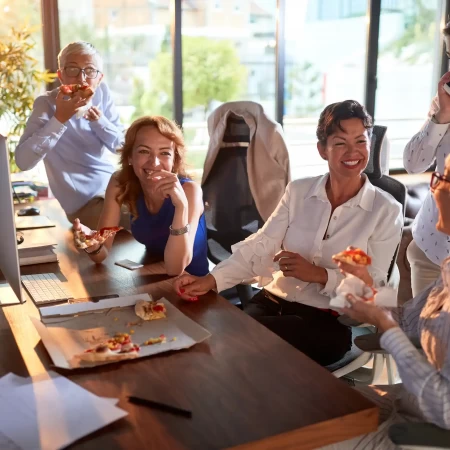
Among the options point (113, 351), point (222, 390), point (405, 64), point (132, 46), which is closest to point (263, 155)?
point (113, 351)

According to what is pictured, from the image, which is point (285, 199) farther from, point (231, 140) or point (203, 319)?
point (231, 140)

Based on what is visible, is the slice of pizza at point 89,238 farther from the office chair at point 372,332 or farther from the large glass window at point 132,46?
the large glass window at point 132,46

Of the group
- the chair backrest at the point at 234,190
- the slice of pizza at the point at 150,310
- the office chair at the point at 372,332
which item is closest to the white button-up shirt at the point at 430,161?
the office chair at the point at 372,332

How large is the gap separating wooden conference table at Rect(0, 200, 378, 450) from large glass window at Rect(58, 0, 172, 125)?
4514 millimetres

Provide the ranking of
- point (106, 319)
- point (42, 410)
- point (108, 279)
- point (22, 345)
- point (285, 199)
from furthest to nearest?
1. point (285, 199)
2. point (108, 279)
3. point (106, 319)
4. point (22, 345)
5. point (42, 410)

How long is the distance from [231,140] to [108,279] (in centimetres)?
139

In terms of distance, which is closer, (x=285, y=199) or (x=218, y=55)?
(x=285, y=199)

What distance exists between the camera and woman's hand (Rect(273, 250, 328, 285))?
2.10 m

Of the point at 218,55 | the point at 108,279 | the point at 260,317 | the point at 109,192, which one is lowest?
the point at 260,317

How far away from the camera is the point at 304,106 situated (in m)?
6.94

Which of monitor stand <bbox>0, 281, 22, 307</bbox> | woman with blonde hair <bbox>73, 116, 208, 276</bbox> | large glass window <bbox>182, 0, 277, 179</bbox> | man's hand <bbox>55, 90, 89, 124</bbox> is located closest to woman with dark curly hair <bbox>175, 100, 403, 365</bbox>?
woman with blonde hair <bbox>73, 116, 208, 276</bbox>

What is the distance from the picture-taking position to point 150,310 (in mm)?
1765

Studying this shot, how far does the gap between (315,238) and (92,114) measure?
1460mm

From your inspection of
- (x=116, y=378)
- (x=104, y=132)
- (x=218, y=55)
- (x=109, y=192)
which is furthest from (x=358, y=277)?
(x=218, y=55)
